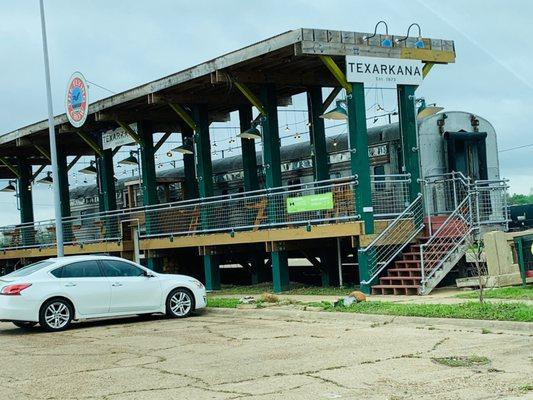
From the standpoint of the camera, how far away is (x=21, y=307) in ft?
49.7

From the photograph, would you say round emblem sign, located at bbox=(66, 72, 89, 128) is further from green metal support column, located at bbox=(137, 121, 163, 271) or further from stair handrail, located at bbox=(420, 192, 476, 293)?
stair handrail, located at bbox=(420, 192, 476, 293)

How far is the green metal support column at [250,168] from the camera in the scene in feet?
82.5

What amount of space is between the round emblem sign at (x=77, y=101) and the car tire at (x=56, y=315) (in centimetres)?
1021

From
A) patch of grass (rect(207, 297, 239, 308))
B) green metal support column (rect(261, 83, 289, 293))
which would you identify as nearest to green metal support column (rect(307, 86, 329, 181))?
green metal support column (rect(261, 83, 289, 293))

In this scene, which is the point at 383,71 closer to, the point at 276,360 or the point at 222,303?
the point at 222,303

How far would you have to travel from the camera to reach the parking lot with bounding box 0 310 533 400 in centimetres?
859

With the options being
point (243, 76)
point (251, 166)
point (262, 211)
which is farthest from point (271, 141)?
point (251, 166)

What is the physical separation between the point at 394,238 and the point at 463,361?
9.53 metres

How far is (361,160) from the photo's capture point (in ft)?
62.8

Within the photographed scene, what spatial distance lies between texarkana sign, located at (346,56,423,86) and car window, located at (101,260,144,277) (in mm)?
6684

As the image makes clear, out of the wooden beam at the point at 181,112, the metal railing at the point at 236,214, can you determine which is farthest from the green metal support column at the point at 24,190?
A: the wooden beam at the point at 181,112

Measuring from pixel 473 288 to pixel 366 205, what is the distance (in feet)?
9.85

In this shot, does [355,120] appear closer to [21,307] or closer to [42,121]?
[21,307]

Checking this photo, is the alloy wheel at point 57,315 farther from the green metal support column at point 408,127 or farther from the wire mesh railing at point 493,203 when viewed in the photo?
the wire mesh railing at point 493,203
